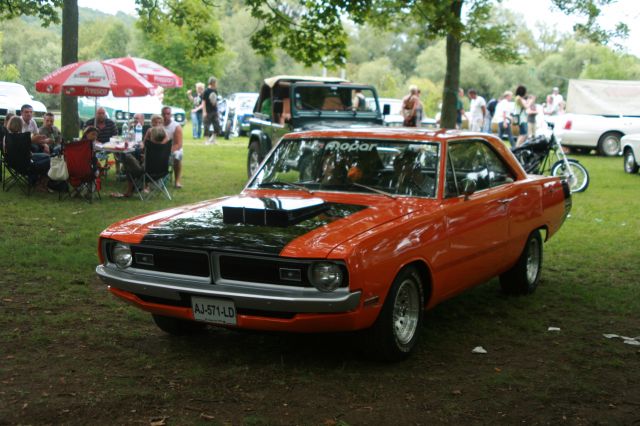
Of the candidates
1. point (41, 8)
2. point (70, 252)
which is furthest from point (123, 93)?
point (70, 252)

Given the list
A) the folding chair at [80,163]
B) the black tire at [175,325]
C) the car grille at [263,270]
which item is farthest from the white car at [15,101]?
the car grille at [263,270]

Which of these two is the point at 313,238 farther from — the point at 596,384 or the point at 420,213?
the point at 596,384

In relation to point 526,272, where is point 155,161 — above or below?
above

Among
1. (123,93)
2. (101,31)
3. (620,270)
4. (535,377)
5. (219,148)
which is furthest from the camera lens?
(101,31)

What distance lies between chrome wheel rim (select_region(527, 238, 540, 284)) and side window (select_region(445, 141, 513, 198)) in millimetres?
782

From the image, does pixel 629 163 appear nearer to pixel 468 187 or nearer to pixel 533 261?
pixel 533 261

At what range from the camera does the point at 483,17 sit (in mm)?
16703

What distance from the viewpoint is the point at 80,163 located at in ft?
41.7

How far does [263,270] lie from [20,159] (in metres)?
9.39

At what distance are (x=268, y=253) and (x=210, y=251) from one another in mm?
409

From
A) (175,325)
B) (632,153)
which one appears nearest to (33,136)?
(175,325)

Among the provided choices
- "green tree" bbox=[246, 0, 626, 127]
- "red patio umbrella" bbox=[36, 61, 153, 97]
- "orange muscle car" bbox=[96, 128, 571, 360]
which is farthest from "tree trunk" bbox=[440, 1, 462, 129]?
"orange muscle car" bbox=[96, 128, 571, 360]

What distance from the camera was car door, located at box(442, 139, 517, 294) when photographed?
239 inches

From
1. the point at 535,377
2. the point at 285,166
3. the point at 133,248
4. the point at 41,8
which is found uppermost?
the point at 41,8
